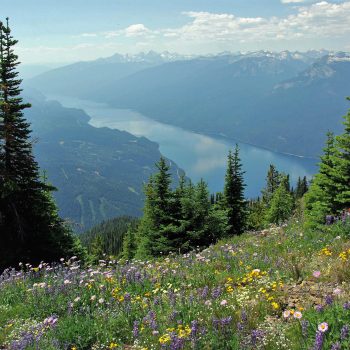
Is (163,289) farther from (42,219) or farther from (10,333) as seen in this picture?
(42,219)

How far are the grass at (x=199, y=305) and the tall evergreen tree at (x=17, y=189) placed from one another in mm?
12399

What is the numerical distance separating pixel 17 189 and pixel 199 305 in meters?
16.9

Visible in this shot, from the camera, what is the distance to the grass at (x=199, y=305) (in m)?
4.47

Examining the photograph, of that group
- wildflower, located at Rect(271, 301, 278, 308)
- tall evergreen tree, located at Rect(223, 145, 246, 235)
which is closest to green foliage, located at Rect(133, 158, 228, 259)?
tall evergreen tree, located at Rect(223, 145, 246, 235)

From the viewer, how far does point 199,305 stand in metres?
5.69

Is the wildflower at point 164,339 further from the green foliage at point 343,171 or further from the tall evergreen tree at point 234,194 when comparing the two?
the tall evergreen tree at point 234,194

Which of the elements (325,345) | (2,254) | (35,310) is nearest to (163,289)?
(35,310)

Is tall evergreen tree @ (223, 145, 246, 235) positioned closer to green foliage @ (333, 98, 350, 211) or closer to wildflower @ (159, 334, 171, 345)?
green foliage @ (333, 98, 350, 211)

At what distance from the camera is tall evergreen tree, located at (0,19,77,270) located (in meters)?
20.3

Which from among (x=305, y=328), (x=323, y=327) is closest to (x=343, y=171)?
(x=305, y=328)

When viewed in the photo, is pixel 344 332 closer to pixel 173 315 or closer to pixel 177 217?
pixel 173 315

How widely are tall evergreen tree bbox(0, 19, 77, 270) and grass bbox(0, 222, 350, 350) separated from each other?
1240 cm

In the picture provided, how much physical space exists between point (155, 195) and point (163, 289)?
873 inches

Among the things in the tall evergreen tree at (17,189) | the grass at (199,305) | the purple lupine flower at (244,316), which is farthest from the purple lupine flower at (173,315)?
the tall evergreen tree at (17,189)
